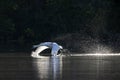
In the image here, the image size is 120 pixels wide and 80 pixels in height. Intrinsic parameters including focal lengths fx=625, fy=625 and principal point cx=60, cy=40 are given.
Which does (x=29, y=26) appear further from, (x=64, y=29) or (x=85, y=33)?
(x=85, y=33)

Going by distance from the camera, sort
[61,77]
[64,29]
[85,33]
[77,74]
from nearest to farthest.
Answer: [61,77]
[77,74]
[85,33]
[64,29]

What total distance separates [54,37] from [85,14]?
4.61 meters

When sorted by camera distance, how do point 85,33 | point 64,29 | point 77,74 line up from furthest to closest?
point 64,29 < point 85,33 < point 77,74

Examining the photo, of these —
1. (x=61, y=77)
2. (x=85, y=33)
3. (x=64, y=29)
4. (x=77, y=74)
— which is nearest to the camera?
(x=61, y=77)

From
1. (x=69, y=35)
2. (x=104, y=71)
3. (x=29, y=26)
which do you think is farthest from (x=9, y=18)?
(x=104, y=71)

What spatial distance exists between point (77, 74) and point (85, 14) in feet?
158

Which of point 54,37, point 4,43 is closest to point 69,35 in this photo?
point 54,37

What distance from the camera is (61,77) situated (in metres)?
18.1

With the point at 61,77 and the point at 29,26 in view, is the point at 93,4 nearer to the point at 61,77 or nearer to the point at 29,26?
the point at 29,26

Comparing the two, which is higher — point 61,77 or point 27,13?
point 27,13

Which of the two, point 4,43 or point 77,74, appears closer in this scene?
point 77,74

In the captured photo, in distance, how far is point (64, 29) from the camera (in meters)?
66.4

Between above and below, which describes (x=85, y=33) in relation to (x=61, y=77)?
above

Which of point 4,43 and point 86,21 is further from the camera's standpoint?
point 86,21
